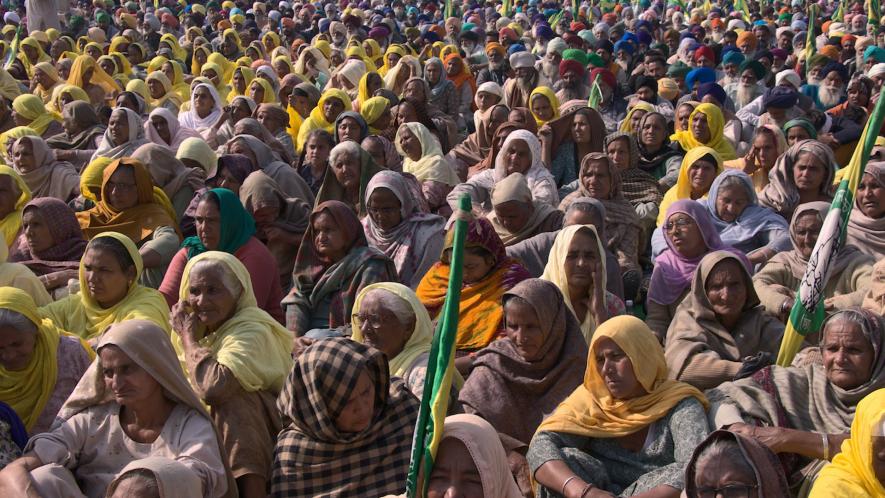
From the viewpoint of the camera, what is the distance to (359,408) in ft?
11.5

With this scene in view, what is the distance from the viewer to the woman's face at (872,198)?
5.70 m

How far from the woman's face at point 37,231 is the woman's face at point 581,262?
278 centimetres

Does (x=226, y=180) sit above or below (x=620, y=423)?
below

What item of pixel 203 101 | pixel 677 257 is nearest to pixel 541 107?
pixel 203 101

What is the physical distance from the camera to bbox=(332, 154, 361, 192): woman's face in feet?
22.8

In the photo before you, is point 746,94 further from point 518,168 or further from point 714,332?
point 714,332

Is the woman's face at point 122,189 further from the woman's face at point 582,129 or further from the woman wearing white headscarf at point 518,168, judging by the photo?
the woman's face at point 582,129

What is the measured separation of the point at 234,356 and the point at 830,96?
8684 millimetres

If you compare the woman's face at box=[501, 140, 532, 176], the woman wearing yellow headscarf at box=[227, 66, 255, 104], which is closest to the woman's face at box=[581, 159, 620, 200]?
the woman's face at box=[501, 140, 532, 176]

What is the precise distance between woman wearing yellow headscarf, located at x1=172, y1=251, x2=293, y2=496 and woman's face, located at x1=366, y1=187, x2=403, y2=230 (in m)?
1.69

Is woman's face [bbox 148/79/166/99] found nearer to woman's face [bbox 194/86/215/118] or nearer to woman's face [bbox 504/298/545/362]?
woman's face [bbox 194/86/215/118]

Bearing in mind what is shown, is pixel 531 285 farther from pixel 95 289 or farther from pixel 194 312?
pixel 95 289

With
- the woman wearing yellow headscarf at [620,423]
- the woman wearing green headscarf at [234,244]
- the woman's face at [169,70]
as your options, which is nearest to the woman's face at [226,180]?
the woman wearing green headscarf at [234,244]

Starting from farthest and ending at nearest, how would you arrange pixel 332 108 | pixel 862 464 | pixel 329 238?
pixel 332 108, pixel 329 238, pixel 862 464
